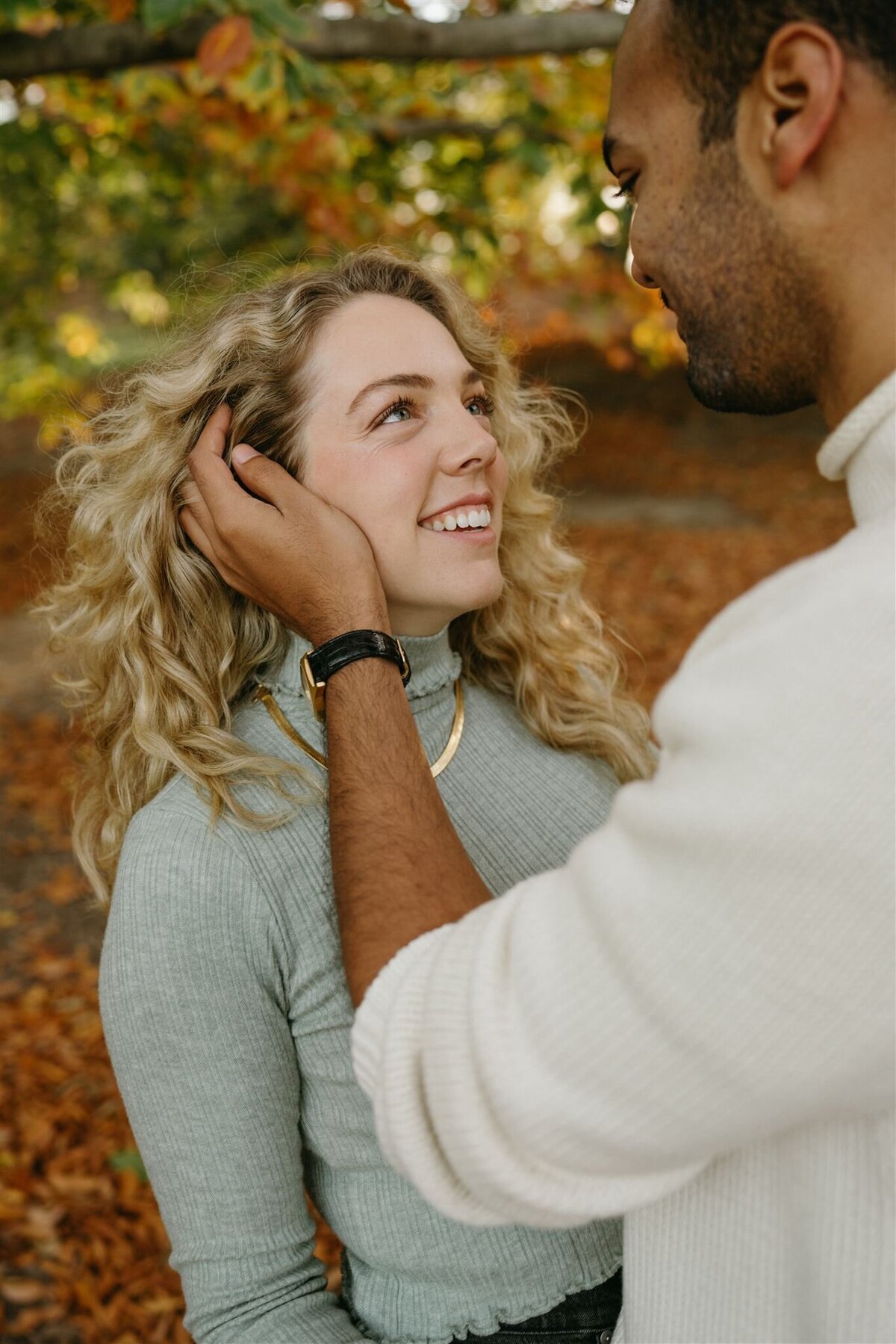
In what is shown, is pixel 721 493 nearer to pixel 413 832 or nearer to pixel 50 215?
pixel 50 215

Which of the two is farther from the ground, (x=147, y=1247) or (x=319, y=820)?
(x=319, y=820)

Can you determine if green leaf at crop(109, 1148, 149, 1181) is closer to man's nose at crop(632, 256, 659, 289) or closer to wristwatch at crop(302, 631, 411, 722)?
wristwatch at crop(302, 631, 411, 722)

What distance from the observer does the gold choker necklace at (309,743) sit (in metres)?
2.08

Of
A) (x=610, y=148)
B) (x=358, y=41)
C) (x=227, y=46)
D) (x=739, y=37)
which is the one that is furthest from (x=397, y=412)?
(x=358, y=41)

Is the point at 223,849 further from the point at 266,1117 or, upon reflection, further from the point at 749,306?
the point at 749,306

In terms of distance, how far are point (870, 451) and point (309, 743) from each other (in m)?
1.17

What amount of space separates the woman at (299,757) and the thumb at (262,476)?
105mm

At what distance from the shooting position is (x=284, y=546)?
1.90 meters

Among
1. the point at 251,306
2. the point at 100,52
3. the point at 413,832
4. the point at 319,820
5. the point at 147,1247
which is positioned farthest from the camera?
the point at 100,52

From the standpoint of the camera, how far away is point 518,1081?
3.60ft

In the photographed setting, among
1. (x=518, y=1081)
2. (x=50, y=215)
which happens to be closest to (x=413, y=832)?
(x=518, y=1081)

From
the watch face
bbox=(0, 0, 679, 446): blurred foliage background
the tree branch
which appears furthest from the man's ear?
the tree branch

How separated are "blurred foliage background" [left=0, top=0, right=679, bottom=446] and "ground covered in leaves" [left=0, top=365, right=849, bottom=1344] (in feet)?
5.22

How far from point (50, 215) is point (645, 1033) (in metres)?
12.3
